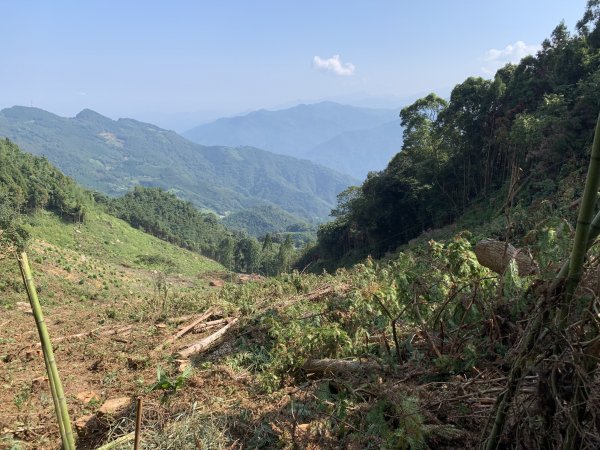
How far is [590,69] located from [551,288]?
76.8ft

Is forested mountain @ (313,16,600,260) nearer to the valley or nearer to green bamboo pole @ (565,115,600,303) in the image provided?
the valley

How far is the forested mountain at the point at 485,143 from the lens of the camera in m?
17.0

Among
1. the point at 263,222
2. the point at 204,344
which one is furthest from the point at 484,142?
the point at 263,222

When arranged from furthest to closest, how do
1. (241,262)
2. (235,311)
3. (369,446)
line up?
(241,262) → (235,311) → (369,446)

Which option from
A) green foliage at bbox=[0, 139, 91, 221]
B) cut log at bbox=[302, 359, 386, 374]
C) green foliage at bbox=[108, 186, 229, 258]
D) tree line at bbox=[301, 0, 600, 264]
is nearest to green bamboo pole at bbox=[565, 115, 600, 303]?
cut log at bbox=[302, 359, 386, 374]

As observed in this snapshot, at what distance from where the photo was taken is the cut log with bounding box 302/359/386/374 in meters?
3.53

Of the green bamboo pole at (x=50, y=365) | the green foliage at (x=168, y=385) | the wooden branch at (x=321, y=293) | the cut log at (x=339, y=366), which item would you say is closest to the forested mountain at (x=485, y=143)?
the wooden branch at (x=321, y=293)

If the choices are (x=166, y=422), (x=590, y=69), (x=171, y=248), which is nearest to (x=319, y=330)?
(x=166, y=422)

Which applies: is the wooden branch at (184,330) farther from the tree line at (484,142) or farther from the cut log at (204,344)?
the tree line at (484,142)

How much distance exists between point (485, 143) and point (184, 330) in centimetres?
2187

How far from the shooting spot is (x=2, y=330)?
29.2 feet

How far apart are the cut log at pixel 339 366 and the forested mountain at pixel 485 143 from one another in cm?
1409

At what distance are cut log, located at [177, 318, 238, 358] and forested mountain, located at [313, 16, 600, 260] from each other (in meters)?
13.5

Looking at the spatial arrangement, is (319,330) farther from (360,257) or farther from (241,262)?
(241,262)
